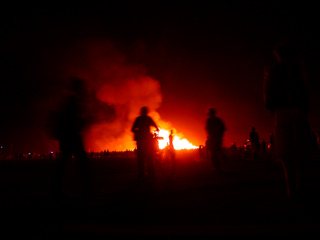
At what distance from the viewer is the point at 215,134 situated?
8.53 meters

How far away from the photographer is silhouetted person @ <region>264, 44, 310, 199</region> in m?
3.14

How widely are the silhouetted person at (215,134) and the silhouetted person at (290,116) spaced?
510 cm

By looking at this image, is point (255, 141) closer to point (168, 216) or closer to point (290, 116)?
point (290, 116)

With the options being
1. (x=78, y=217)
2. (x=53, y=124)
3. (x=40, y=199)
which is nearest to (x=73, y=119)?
(x=53, y=124)

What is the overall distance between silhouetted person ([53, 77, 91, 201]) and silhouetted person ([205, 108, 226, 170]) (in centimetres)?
488

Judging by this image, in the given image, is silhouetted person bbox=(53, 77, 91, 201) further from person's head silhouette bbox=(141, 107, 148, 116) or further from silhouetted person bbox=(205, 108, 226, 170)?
silhouetted person bbox=(205, 108, 226, 170)

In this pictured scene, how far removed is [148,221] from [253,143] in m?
12.4

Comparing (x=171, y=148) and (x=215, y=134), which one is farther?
(x=171, y=148)

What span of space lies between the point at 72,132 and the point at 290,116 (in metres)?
3.89

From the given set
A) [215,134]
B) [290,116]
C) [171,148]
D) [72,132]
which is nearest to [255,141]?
[215,134]

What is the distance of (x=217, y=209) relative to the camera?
117 inches

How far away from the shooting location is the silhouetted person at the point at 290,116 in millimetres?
3139

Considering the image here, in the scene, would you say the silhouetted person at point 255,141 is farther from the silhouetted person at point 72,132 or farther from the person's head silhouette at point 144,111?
the silhouetted person at point 72,132

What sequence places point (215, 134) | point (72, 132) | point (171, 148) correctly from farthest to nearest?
point (171, 148) → point (215, 134) → point (72, 132)
